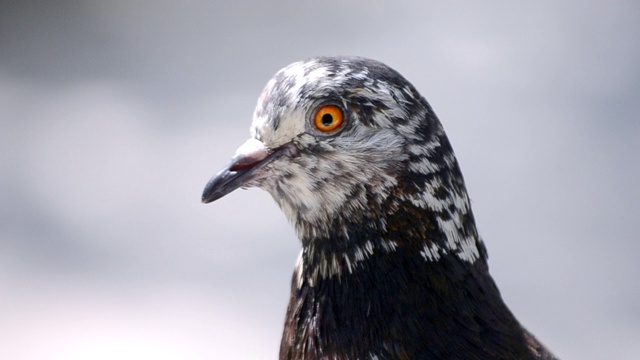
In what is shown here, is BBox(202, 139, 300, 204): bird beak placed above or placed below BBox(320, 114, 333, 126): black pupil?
below

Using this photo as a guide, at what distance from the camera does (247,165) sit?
2.99m

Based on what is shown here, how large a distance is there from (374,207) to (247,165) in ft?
1.25

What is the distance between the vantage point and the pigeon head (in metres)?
2.93

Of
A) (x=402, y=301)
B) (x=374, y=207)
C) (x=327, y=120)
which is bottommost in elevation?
(x=402, y=301)

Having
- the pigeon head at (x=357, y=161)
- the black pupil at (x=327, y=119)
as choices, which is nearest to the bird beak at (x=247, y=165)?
the pigeon head at (x=357, y=161)

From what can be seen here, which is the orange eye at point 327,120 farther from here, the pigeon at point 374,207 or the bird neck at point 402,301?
the bird neck at point 402,301

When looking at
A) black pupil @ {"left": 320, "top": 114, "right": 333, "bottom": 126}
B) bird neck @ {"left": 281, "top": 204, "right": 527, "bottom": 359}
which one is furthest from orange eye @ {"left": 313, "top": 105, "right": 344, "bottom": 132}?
bird neck @ {"left": 281, "top": 204, "right": 527, "bottom": 359}

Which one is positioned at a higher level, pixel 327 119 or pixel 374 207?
pixel 327 119

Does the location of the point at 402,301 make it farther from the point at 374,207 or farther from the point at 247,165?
the point at 247,165

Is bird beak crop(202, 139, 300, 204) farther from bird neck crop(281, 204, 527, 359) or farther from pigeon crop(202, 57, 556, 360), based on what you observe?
bird neck crop(281, 204, 527, 359)

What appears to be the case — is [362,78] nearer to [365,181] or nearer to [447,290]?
[365,181]

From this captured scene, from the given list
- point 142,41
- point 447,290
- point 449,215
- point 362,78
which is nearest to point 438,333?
point 447,290

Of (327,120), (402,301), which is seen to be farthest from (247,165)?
(402,301)

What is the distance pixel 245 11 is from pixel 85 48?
1.49m
